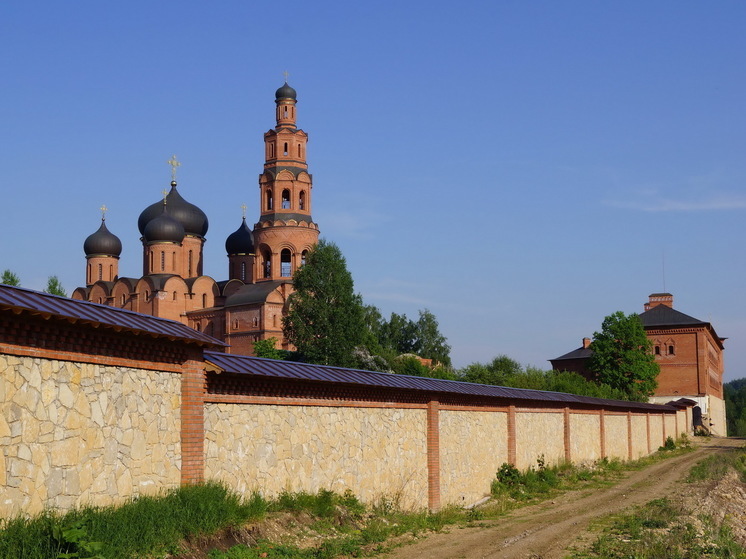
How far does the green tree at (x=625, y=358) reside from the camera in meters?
60.7

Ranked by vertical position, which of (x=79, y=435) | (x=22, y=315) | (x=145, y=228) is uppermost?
(x=145, y=228)

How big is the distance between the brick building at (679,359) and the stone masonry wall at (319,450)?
52.8 meters

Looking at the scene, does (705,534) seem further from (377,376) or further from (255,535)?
(255,535)

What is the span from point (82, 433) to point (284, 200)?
163 feet

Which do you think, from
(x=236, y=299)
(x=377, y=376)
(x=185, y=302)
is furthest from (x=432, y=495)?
(x=185, y=302)

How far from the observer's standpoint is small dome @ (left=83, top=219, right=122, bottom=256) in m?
67.0

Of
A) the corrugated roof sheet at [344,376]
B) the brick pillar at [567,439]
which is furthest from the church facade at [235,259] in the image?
the corrugated roof sheet at [344,376]

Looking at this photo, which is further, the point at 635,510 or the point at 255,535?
the point at 635,510

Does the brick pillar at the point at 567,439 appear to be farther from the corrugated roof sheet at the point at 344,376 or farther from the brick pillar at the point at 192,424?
the brick pillar at the point at 192,424

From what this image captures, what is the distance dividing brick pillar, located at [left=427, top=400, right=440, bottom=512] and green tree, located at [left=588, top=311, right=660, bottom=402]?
4701 cm

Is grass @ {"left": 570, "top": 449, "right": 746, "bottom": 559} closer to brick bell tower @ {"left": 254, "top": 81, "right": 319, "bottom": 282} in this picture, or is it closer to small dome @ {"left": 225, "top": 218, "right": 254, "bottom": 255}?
brick bell tower @ {"left": 254, "top": 81, "right": 319, "bottom": 282}

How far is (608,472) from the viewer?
25.8 metres

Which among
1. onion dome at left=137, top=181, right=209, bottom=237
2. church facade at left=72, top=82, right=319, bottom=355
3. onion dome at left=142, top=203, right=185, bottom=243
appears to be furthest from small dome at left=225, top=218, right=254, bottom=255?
onion dome at left=142, top=203, right=185, bottom=243

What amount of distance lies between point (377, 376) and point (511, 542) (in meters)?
4.01
